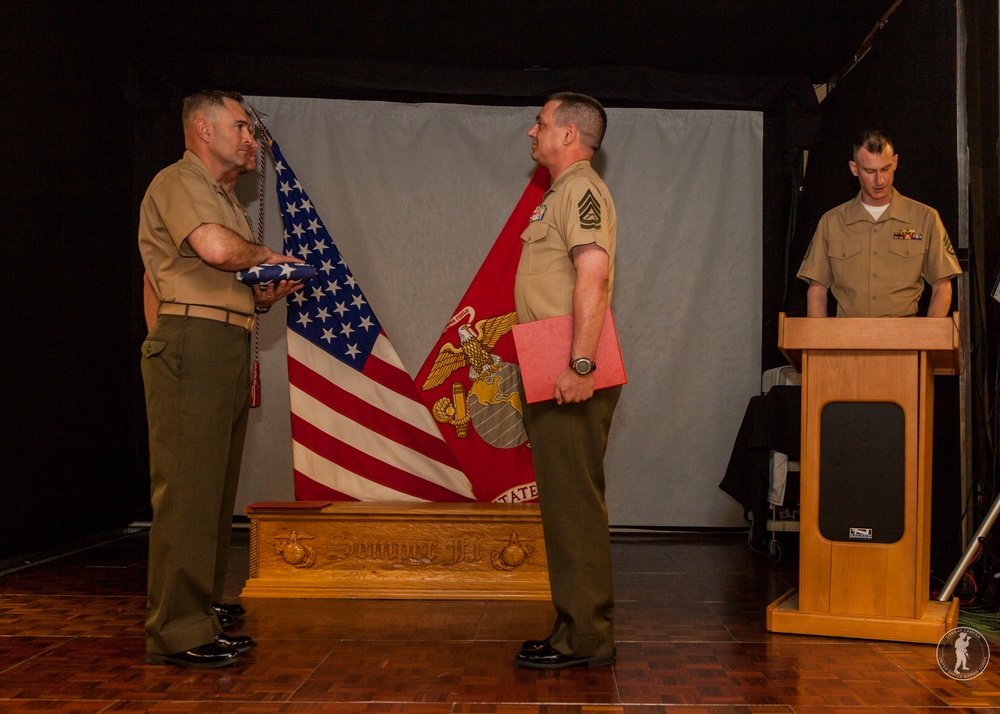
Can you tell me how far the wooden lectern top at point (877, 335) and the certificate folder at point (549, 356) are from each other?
662mm

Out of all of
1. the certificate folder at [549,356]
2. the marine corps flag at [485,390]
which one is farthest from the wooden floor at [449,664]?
the marine corps flag at [485,390]

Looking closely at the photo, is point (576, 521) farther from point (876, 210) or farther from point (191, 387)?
point (876, 210)

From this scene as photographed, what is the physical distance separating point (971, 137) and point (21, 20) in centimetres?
391

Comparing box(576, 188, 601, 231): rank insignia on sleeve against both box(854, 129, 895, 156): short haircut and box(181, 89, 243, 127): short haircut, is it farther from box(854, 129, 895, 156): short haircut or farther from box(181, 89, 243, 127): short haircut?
box(854, 129, 895, 156): short haircut

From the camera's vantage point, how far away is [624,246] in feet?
16.1

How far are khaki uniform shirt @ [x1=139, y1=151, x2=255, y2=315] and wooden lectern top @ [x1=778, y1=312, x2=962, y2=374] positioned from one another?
1.65 meters

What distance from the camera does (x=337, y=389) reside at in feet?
12.5

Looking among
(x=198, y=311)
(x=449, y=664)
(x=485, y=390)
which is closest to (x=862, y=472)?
(x=449, y=664)

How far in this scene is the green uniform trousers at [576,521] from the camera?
2.30 meters

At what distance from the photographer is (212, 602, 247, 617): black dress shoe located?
284cm

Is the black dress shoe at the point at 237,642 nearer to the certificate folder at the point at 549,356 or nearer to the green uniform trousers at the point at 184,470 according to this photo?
the green uniform trousers at the point at 184,470

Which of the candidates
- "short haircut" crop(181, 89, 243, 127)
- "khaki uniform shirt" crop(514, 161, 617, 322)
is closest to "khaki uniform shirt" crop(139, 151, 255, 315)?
"short haircut" crop(181, 89, 243, 127)

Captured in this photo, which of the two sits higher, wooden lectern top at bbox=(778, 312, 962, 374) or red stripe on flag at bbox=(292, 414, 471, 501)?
wooden lectern top at bbox=(778, 312, 962, 374)

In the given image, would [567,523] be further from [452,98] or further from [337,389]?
[452,98]
